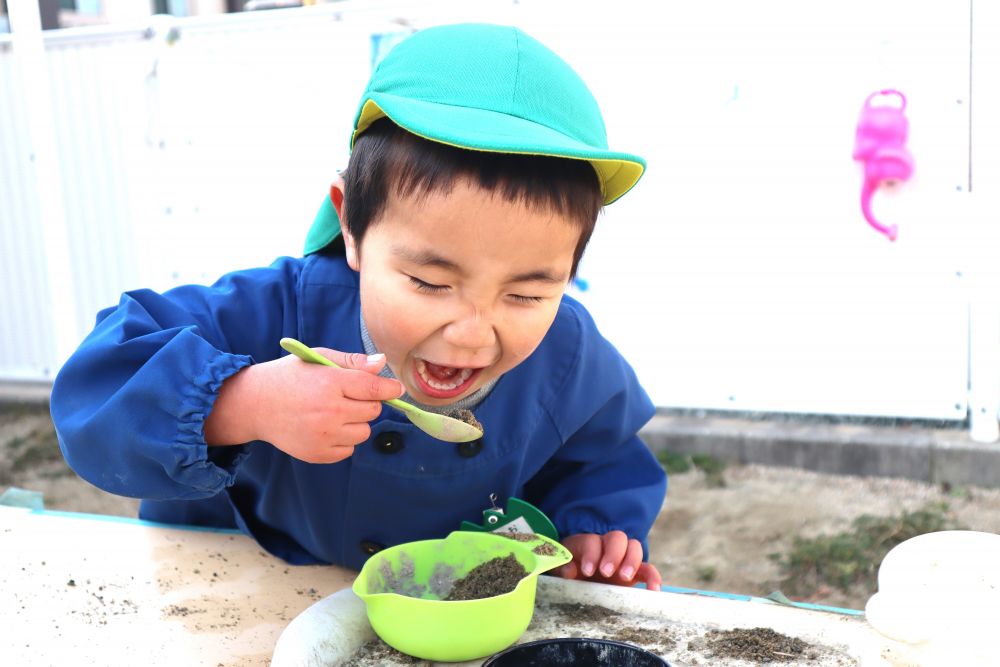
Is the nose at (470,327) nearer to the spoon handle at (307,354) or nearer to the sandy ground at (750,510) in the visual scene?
the spoon handle at (307,354)

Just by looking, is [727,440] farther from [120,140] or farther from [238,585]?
[120,140]

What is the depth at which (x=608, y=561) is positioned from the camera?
110cm

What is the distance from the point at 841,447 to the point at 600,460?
1622mm

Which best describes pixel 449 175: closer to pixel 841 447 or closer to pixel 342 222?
pixel 342 222

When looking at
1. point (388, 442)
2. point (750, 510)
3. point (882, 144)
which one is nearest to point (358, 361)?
point (388, 442)

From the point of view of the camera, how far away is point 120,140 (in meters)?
3.31

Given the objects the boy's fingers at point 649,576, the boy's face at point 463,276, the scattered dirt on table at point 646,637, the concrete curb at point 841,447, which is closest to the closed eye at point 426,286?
the boy's face at point 463,276

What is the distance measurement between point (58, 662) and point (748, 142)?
7.29 feet

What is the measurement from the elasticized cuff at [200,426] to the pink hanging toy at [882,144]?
80.7 inches

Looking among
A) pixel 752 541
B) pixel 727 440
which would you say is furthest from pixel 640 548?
pixel 727 440

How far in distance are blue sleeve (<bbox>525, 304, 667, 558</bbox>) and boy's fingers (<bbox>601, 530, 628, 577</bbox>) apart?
22 millimetres

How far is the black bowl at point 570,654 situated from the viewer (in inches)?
31.0

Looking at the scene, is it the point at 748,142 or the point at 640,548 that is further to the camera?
the point at 748,142

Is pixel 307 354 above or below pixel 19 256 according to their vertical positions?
above
